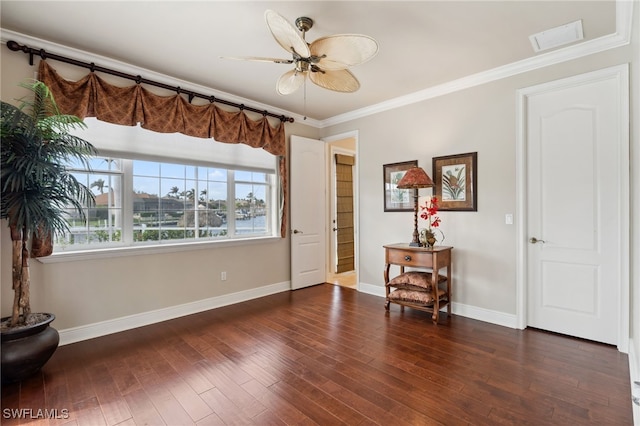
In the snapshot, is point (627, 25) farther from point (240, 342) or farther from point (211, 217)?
point (211, 217)

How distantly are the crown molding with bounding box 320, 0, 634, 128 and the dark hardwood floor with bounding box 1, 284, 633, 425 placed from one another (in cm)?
265

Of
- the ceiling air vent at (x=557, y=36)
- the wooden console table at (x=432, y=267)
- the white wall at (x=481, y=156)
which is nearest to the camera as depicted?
the ceiling air vent at (x=557, y=36)

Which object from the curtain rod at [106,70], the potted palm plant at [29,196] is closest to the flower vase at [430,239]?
the curtain rod at [106,70]

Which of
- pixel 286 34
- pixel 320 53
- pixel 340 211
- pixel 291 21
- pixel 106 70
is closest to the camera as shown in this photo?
pixel 286 34

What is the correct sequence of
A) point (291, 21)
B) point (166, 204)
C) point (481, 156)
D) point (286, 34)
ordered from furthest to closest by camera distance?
1. point (166, 204)
2. point (481, 156)
3. point (291, 21)
4. point (286, 34)

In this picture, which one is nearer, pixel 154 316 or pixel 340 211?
pixel 154 316

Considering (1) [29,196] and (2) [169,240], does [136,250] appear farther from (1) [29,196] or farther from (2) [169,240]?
(1) [29,196]

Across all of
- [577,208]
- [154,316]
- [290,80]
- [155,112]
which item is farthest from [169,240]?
[577,208]

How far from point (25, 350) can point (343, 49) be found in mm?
3046

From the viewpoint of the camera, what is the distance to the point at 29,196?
2.22 metres

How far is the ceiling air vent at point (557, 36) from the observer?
2499 mm

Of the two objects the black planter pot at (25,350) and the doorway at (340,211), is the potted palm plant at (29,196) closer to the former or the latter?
the black planter pot at (25,350)

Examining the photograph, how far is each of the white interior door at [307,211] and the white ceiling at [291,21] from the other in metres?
1.62

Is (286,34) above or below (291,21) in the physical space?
below
